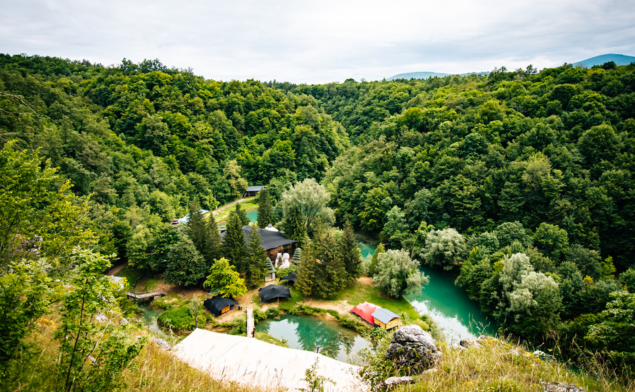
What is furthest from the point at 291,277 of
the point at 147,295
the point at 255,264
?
the point at 147,295

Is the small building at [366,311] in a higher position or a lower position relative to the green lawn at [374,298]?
higher

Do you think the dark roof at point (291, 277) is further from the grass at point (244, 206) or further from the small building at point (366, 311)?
the grass at point (244, 206)

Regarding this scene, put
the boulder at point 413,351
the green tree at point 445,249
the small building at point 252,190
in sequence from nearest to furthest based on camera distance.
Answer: the boulder at point 413,351
the green tree at point 445,249
the small building at point 252,190

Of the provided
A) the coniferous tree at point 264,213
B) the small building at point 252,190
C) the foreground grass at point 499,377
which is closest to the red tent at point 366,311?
the foreground grass at point 499,377

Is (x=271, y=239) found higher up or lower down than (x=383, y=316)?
higher up

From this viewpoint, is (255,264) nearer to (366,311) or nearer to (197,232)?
(197,232)

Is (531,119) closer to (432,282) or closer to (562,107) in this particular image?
(562,107)

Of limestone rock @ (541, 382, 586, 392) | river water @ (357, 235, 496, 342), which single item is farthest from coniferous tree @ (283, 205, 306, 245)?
limestone rock @ (541, 382, 586, 392)
